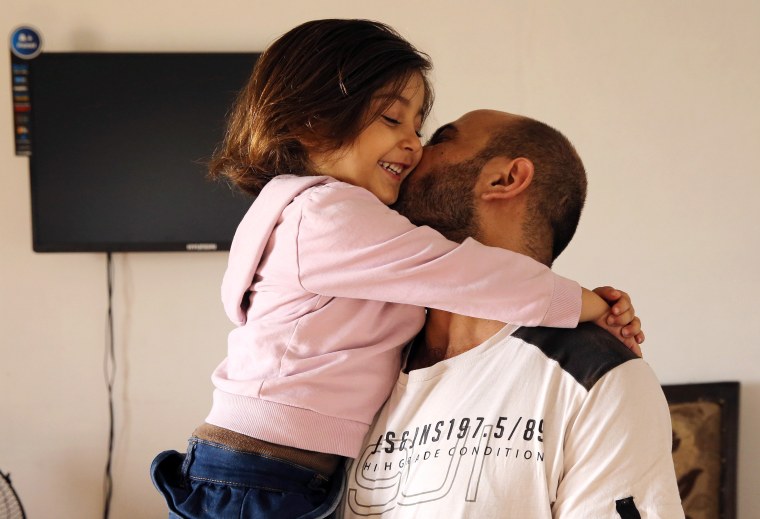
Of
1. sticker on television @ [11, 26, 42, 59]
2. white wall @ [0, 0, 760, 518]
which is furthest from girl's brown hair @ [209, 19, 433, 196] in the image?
sticker on television @ [11, 26, 42, 59]

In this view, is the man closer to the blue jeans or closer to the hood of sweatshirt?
the blue jeans

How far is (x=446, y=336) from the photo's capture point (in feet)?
4.17

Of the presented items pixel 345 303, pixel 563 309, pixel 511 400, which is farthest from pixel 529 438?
pixel 345 303

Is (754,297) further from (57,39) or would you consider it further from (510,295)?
(57,39)

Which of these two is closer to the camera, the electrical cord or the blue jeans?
the blue jeans

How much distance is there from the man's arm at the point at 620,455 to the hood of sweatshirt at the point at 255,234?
1.77ft

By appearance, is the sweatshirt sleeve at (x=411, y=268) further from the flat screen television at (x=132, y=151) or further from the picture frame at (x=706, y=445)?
the picture frame at (x=706, y=445)

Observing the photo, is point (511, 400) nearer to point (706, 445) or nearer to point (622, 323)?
point (622, 323)

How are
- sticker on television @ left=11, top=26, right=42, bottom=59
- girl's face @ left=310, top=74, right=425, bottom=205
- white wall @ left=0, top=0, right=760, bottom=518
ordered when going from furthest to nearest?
white wall @ left=0, top=0, right=760, bottom=518, sticker on television @ left=11, top=26, right=42, bottom=59, girl's face @ left=310, top=74, right=425, bottom=205

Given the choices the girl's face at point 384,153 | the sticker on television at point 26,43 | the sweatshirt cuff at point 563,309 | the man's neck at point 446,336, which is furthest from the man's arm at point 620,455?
the sticker on television at point 26,43

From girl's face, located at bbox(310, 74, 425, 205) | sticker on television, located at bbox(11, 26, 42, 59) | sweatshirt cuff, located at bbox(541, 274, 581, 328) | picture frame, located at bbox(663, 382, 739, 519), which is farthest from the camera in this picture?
picture frame, located at bbox(663, 382, 739, 519)

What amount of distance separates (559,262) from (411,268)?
5.93 ft

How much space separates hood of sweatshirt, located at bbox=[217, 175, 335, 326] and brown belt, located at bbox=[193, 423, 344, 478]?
0.80ft

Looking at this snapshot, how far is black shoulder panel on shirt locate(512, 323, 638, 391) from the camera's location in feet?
3.43
